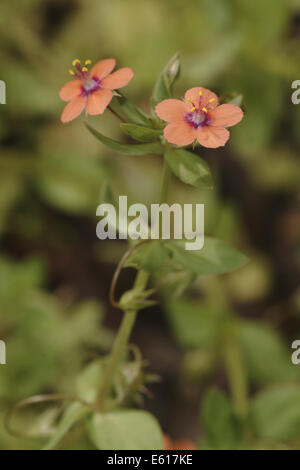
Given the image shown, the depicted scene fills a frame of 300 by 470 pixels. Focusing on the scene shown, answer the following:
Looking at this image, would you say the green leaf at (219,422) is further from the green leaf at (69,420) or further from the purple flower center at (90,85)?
the purple flower center at (90,85)

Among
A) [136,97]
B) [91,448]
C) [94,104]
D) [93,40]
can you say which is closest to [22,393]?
[91,448]

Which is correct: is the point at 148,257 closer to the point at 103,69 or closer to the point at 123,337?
the point at 123,337

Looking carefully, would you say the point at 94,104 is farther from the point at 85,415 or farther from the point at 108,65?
the point at 85,415

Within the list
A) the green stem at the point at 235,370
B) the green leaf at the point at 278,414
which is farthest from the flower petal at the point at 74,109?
the green stem at the point at 235,370

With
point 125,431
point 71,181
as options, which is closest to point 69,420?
point 125,431

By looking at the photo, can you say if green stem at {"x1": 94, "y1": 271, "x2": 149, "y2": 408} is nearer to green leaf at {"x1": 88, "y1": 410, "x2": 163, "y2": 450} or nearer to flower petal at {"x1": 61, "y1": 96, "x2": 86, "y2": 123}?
green leaf at {"x1": 88, "y1": 410, "x2": 163, "y2": 450}
